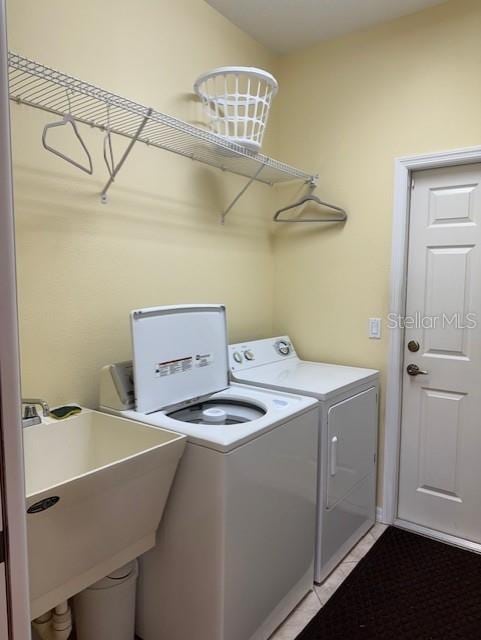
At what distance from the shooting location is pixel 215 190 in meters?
2.46

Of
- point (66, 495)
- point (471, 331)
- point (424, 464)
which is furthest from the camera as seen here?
point (424, 464)

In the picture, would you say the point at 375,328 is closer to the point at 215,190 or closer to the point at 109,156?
the point at 215,190

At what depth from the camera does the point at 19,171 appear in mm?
1581

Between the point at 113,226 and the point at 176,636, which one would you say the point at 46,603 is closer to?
the point at 176,636

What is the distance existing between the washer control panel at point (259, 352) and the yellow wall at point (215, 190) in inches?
6.0

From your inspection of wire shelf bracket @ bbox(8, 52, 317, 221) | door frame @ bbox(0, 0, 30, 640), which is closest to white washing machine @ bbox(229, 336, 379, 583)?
wire shelf bracket @ bbox(8, 52, 317, 221)

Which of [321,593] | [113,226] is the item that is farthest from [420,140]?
[321,593]

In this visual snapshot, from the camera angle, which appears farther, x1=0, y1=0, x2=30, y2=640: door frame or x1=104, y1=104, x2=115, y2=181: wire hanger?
x1=104, y1=104, x2=115, y2=181: wire hanger

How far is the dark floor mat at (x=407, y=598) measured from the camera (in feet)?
5.90

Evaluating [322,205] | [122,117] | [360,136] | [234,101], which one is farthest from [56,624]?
[360,136]

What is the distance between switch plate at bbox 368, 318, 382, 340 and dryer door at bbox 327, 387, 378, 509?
1.03 feet

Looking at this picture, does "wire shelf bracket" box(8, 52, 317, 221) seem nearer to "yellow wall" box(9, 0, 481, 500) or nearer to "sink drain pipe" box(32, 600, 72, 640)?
"yellow wall" box(9, 0, 481, 500)

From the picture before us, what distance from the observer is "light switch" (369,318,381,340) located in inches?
101

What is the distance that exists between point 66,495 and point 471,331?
6.84ft
